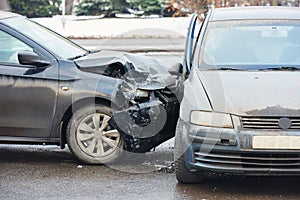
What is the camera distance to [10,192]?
5598mm

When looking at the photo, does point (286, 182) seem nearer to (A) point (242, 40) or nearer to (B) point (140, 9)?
(A) point (242, 40)

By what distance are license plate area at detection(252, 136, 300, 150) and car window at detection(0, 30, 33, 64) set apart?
284 centimetres

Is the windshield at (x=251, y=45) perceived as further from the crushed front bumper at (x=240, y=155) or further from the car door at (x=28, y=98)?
the car door at (x=28, y=98)

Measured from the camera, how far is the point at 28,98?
638 centimetres

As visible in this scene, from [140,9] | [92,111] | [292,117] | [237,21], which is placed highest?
[237,21]

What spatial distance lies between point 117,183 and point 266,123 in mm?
1634

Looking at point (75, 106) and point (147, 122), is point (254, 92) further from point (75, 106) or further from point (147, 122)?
point (75, 106)

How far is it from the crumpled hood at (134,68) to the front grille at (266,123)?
1.61 metres

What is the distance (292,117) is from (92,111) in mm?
2242

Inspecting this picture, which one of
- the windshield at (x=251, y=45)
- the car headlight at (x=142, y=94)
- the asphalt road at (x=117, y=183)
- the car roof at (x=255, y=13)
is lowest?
the asphalt road at (x=117, y=183)

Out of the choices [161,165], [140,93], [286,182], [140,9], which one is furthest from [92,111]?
[140,9]

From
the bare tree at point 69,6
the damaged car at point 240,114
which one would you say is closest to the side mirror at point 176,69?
the damaged car at point 240,114

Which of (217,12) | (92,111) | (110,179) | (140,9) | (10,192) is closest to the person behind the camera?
(10,192)

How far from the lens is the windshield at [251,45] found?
6.12 metres
